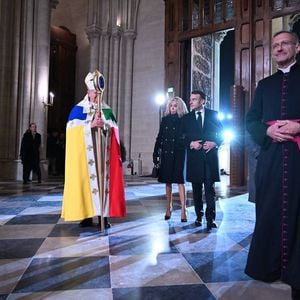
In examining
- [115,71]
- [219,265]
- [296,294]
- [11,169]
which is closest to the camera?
[296,294]

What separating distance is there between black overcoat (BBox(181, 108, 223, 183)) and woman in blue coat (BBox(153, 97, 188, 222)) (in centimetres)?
17

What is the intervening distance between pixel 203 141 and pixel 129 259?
1.85m

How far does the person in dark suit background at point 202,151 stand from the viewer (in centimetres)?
413

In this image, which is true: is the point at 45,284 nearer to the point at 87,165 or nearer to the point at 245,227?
the point at 87,165

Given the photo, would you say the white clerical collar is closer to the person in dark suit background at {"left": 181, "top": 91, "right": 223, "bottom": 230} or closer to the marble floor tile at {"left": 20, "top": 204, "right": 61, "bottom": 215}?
the person in dark suit background at {"left": 181, "top": 91, "right": 223, "bottom": 230}

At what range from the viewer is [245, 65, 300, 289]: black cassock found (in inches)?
84.2

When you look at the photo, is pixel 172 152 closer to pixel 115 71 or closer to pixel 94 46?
pixel 115 71

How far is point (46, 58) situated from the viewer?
445 inches

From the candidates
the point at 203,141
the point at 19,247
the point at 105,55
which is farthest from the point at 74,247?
the point at 105,55

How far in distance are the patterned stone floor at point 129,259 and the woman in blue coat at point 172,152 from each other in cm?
43

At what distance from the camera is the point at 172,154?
4516 mm

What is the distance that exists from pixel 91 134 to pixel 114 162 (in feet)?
1.38

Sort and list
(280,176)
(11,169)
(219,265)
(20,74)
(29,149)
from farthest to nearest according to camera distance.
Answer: (20,74)
(11,169)
(29,149)
(219,265)
(280,176)

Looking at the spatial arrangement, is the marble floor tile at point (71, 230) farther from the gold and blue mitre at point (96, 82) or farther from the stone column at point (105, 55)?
the stone column at point (105, 55)
